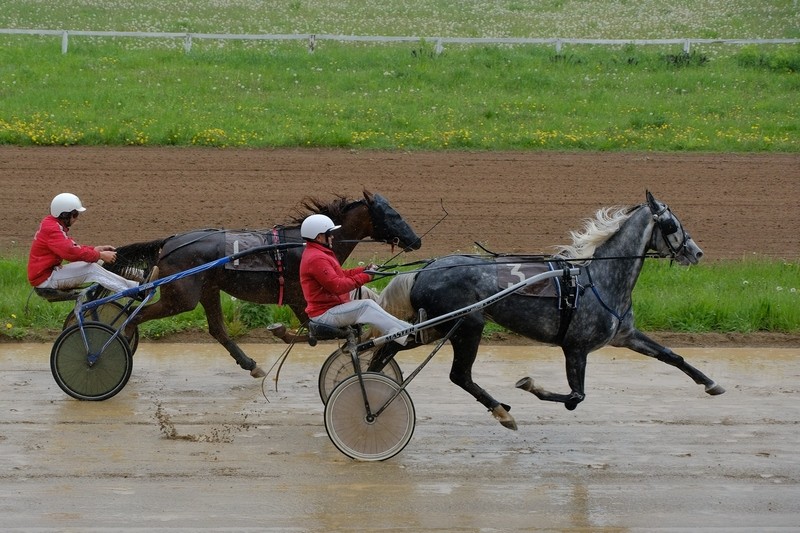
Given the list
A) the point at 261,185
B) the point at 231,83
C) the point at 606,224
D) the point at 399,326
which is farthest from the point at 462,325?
the point at 231,83

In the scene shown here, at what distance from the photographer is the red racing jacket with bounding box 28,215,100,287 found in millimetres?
8273

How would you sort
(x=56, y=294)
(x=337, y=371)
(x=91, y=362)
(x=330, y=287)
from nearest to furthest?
(x=330, y=287) → (x=337, y=371) → (x=91, y=362) → (x=56, y=294)

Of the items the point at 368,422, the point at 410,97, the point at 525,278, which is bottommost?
the point at 410,97

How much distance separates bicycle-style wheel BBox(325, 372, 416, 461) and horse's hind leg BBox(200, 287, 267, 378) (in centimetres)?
172

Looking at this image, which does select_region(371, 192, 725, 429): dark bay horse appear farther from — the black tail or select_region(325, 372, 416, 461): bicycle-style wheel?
the black tail

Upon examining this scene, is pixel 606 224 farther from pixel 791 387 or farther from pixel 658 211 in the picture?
pixel 791 387

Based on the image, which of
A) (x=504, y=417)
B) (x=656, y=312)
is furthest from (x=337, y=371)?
(x=656, y=312)

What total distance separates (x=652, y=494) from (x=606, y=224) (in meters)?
1.98

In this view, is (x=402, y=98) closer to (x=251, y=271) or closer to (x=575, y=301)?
(x=251, y=271)

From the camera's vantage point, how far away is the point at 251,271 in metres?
8.45

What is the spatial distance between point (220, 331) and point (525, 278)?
263 centimetres

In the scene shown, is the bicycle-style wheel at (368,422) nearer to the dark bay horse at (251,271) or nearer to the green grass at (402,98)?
the dark bay horse at (251,271)

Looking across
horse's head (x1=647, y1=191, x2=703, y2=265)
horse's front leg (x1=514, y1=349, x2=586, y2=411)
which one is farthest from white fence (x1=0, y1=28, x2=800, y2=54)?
horse's front leg (x1=514, y1=349, x2=586, y2=411)

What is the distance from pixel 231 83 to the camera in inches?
771
